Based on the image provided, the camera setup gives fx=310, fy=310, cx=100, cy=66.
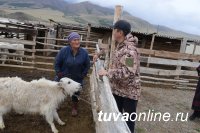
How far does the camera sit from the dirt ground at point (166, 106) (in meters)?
6.47

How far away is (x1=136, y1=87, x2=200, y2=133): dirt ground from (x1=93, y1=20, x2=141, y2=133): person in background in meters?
2.11

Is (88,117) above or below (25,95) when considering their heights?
below

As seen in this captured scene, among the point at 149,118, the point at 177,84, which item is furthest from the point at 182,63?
the point at 149,118

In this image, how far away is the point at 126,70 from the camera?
12.4 ft

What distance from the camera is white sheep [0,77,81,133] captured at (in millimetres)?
5180

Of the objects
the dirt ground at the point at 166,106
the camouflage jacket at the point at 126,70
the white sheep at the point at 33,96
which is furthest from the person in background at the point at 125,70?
the dirt ground at the point at 166,106

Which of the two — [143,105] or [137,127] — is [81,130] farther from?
[143,105]

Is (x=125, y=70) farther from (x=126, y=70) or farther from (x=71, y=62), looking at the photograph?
(x=71, y=62)

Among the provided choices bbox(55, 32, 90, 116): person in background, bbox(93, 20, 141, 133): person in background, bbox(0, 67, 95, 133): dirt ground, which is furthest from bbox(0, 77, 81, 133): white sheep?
bbox(93, 20, 141, 133): person in background

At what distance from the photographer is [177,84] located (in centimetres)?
1209

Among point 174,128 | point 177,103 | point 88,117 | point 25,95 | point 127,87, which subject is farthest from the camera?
point 177,103

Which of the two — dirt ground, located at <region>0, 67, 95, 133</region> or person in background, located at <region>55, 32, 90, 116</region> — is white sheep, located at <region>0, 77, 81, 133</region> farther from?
person in background, located at <region>55, 32, 90, 116</region>

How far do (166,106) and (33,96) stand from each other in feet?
14.8

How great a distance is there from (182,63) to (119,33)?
8212 mm
